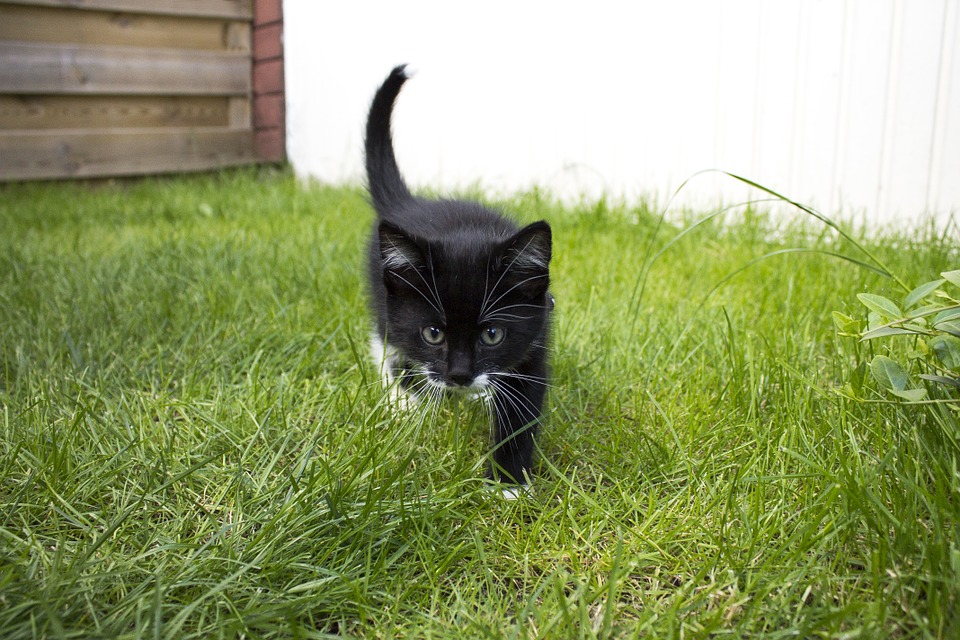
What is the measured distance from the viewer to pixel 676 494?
1406mm

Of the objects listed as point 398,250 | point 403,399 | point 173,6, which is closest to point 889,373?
point 398,250

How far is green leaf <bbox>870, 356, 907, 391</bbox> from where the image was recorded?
4.02 ft

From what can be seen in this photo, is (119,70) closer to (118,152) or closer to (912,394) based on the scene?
(118,152)

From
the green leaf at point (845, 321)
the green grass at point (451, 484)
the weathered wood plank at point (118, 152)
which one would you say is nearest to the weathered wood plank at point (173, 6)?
the weathered wood plank at point (118, 152)

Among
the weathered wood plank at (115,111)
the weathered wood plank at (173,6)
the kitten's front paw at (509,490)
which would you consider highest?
the weathered wood plank at (173,6)

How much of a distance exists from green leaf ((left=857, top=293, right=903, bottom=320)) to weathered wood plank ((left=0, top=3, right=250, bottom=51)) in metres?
5.05

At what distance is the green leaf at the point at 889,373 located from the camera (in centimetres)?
123

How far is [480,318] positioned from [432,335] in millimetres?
133

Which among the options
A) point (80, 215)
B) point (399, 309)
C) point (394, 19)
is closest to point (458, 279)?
point (399, 309)

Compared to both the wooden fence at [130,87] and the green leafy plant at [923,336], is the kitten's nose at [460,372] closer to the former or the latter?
the green leafy plant at [923,336]

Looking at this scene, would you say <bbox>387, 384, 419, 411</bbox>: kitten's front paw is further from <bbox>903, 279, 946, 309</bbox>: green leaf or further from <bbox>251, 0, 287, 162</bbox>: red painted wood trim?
<bbox>251, 0, 287, 162</bbox>: red painted wood trim

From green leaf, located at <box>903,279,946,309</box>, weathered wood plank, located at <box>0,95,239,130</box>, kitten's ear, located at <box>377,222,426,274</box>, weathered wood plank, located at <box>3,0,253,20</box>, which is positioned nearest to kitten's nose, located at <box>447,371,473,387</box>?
kitten's ear, located at <box>377,222,426,274</box>

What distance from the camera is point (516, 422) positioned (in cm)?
165

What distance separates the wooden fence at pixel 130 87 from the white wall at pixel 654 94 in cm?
46
